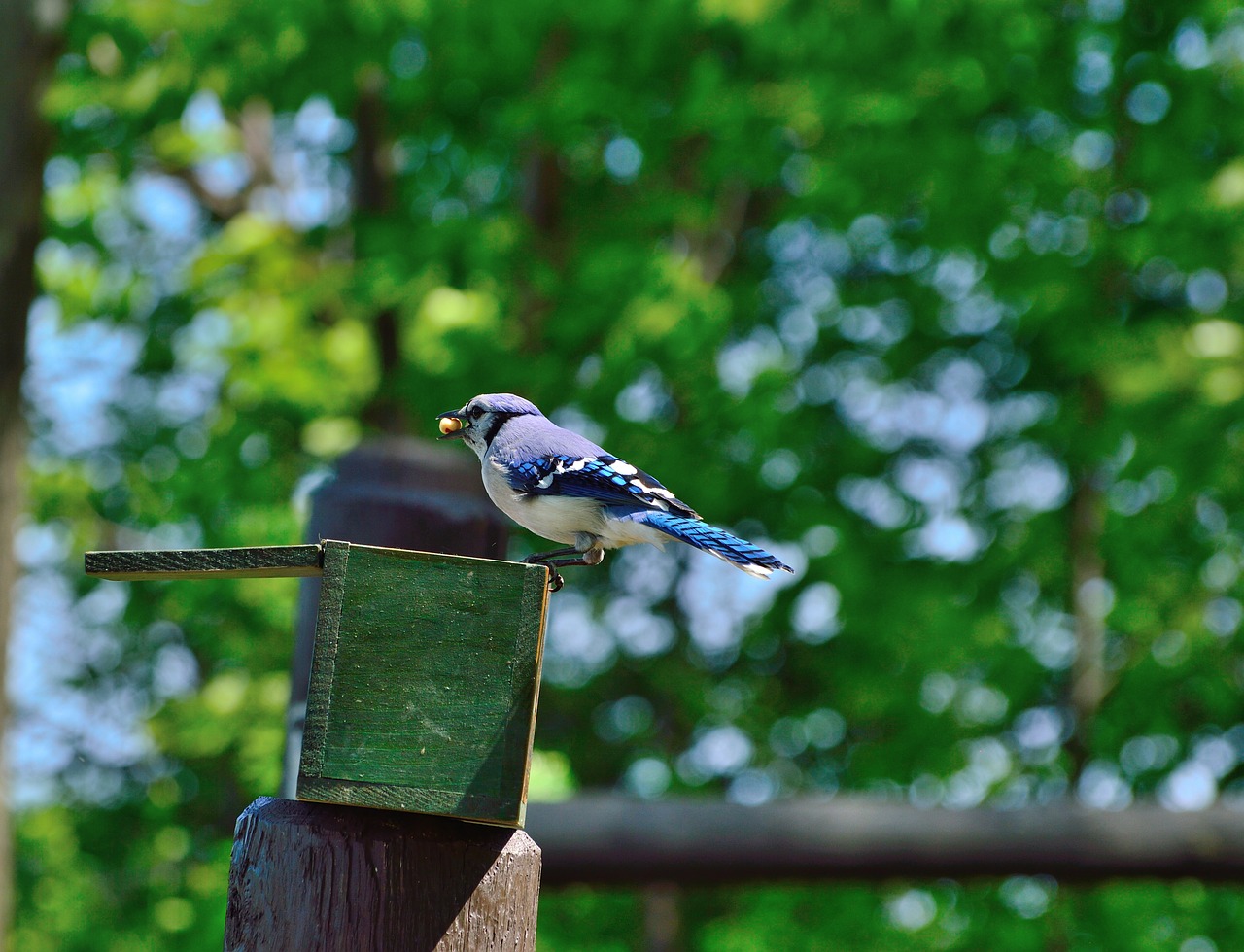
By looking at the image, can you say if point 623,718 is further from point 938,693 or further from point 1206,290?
point 1206,290

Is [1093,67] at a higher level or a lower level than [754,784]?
higher

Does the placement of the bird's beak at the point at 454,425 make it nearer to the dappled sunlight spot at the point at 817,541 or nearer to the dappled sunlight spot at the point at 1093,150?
the dappled sunlight spot at the point at 817,541

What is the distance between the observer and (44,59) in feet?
20.6

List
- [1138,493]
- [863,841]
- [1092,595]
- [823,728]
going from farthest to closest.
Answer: [823,728], [1092,595], [1138,493], [863,841]

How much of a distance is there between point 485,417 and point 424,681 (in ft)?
1.89

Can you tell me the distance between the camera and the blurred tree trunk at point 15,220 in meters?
6.10

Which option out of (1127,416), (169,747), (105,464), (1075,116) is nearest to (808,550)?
(1127,416)

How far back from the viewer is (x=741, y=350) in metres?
8.04

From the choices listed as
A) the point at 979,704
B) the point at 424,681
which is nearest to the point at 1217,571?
the point at 979,704

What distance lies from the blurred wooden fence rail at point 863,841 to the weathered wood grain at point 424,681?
251 centimetres

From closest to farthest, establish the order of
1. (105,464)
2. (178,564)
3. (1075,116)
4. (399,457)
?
(178,564)
(399,457)
(1075,116)
(105,464)

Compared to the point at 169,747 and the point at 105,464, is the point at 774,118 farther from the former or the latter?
the point at 105,464

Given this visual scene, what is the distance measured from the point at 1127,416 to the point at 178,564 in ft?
19.1

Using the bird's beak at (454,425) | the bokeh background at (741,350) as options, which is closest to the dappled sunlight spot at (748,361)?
the bokeh background at (741,350)
